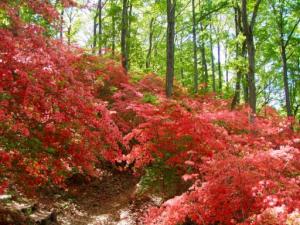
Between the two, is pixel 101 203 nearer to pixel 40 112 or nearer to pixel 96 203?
pixel 96 203

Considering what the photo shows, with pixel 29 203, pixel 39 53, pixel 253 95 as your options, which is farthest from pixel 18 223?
pixel 253 95

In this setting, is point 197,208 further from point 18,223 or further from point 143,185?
point 143,185

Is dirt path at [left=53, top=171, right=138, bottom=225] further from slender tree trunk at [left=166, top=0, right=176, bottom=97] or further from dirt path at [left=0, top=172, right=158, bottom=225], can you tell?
slender tree trunk at [left=166, top=0, right=176, bottom=97]

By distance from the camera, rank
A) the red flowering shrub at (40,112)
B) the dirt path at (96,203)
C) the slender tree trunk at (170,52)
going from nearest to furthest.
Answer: the red flowering shrub at (40,112) → the dirt path at (96,203) → the slender tree trunk at (170,52)

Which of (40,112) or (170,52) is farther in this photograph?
(170,52)

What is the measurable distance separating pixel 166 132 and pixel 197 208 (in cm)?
325

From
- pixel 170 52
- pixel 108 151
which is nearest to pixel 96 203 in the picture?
pixel 108 151

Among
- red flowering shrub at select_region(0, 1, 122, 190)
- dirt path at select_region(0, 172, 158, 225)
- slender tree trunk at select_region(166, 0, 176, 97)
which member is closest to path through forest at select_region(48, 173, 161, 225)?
dirt path at select_region(0, 172, 158, 225)

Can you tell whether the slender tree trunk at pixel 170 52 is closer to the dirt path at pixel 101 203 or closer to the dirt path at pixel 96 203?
the dirt path at pixel 101 203

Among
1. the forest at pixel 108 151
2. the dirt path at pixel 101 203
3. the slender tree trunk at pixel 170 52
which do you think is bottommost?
the dirt path at pixel 101 203

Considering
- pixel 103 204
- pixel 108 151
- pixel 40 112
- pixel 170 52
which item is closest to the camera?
pixel 40 112

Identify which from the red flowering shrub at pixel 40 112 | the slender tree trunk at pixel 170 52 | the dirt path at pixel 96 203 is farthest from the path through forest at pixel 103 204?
the slender tree trunk at pixel 170 52

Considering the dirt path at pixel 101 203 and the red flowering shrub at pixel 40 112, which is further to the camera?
the dirt path at pixel 101 203

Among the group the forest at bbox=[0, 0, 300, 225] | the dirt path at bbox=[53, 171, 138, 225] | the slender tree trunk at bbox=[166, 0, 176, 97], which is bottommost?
the dirt path at bbox=[53, 171, 138, 225]
